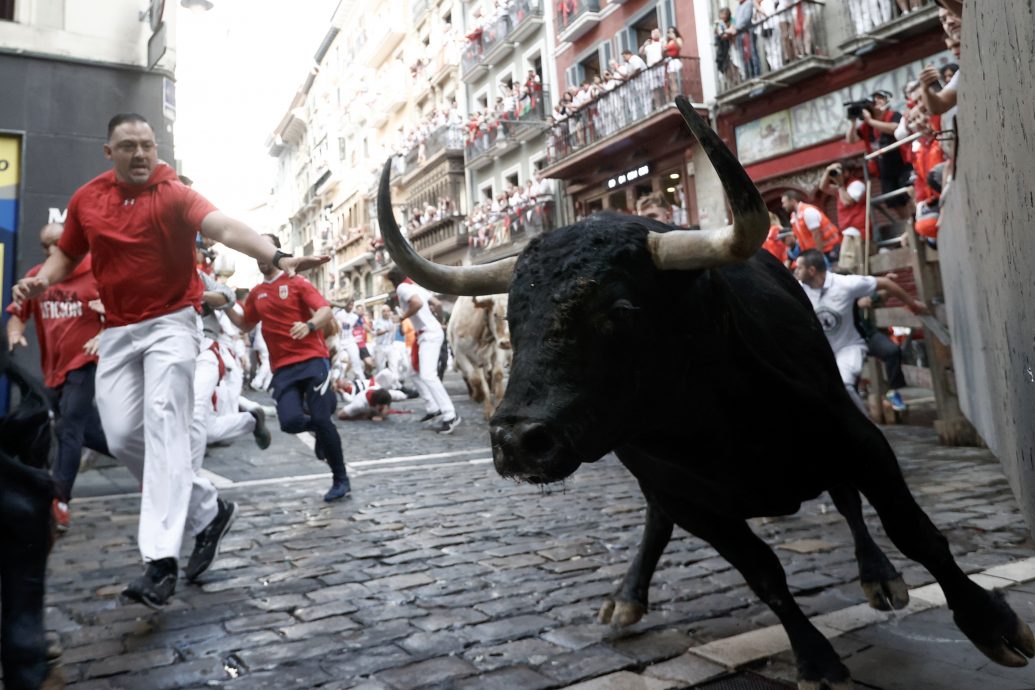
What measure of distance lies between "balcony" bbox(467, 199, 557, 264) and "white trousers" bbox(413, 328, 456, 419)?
17.6 meters

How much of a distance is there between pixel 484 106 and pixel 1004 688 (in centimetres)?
3674

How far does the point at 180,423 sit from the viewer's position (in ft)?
12.8

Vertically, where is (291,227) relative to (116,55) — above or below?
above

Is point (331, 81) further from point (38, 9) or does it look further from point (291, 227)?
point (38, 9)

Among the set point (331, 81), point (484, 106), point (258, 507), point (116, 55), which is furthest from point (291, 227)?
point (258, 507)

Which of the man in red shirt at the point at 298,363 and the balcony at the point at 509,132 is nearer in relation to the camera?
the man in red shirt at the point at 298,363

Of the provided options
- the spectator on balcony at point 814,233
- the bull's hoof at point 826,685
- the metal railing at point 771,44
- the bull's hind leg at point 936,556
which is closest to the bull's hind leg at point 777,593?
the bull's hoof at point 826,685

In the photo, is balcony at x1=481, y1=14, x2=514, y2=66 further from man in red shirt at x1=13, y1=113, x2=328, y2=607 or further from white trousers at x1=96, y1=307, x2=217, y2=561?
white trousers at x1=96, y1=307, x2=217, y2=561

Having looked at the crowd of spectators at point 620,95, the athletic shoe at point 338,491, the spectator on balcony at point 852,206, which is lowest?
the athletic shoe at point 338,491

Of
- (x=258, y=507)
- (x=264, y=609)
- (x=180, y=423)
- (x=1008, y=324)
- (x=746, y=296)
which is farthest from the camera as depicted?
(x=258, y=507)

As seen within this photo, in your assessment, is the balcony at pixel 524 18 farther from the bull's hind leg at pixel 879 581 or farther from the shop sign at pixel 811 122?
the bull's hind leg at pixel 879 581

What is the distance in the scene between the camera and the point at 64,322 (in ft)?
19.4

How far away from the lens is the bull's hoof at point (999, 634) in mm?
2490

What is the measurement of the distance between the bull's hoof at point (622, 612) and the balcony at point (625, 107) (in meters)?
17.8
